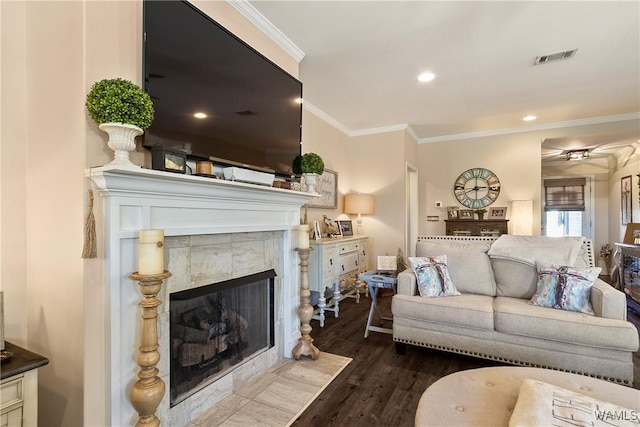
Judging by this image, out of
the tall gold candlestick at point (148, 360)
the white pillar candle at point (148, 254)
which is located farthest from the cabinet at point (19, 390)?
the white pillar candle at point (148, 254)

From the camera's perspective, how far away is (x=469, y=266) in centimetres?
279

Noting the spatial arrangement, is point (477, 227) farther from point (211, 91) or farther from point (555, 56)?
point (211, 91)

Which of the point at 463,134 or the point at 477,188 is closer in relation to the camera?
the point at 477,188

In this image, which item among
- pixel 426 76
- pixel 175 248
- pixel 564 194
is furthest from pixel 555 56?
pixel 564 194

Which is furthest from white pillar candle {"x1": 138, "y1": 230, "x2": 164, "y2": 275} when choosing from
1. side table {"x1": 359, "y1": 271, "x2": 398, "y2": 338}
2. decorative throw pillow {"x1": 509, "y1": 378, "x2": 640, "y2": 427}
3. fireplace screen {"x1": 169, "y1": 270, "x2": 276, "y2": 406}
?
side table {"x1": 359, "y1": 271, "x2": 398, "y2": 338}

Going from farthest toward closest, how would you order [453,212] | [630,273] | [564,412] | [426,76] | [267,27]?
[453,212], [630,273], [426,76], [267,27], [564,412]

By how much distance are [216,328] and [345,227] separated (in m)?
2.89

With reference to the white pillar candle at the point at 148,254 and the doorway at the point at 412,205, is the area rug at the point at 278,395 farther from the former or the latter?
the doorway at the point at 412,205

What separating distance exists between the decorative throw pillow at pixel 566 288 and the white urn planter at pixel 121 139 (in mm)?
2818

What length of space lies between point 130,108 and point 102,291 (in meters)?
0.77

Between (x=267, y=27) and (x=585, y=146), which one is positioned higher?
(x=267, y=27)

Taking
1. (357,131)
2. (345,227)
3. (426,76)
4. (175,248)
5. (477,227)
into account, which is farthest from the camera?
(357,131)

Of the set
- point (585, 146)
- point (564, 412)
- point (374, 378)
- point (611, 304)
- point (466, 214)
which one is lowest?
point (374, 378)

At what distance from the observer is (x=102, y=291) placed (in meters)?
1.28
